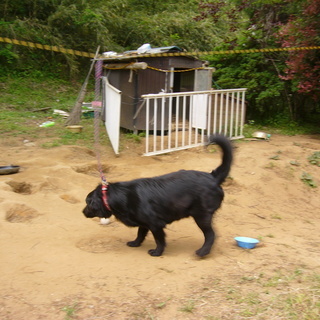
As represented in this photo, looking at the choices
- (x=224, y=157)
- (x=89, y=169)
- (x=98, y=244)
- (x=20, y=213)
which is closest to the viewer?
(x=224, y=157)

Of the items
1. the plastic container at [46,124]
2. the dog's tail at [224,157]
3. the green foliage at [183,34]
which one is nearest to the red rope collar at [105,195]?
the dog's tail at [224,157]

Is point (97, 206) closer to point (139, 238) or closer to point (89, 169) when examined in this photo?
point (139, 238)

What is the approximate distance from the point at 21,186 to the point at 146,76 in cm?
459

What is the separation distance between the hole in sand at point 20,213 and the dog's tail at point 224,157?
251 centimetres

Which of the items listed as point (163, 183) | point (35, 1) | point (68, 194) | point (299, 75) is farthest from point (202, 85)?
point (35, 1)

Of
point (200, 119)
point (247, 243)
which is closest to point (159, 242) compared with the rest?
point (247, 243)

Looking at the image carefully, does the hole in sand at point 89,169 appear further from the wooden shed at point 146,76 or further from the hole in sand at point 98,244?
the hole in sand at point 98,244

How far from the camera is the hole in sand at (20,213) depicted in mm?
5043

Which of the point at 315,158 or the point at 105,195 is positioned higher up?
the point at 105,195

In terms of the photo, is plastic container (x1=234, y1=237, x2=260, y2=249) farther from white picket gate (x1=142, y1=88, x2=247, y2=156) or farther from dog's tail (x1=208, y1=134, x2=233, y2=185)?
white picket gate (x1=142, y1=88, x2=247, y2=156)

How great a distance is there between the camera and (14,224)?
4.77 metres

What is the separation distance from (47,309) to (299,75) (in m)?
9.24

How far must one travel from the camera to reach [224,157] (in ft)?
14.7

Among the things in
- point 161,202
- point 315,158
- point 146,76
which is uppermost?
point 146,76
